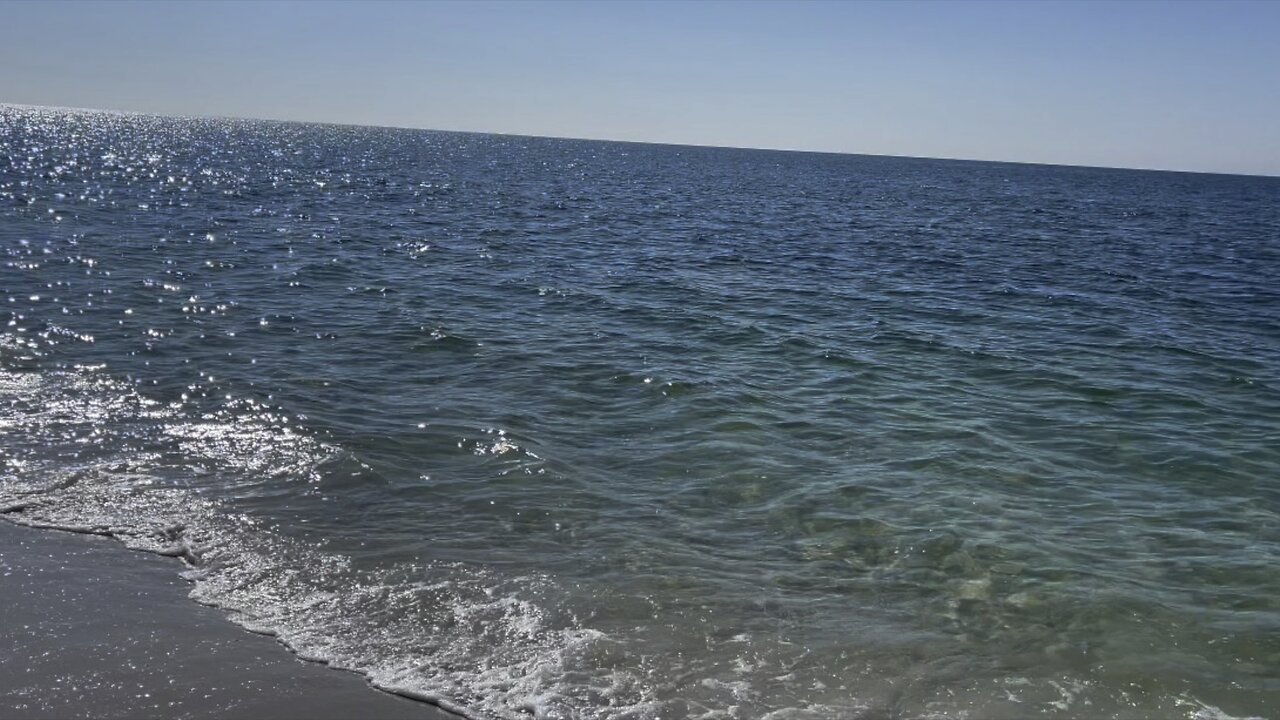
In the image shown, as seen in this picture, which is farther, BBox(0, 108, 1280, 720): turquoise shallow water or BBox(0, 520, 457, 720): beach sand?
BBox(0, 108, 1280, 720): turquoise shallow water

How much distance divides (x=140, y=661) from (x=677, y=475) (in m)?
6.12

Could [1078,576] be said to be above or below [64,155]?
below

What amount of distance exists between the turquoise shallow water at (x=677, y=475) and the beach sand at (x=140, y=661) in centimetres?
28

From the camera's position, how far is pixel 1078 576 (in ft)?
28.2

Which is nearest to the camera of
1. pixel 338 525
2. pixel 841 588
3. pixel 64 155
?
pixel 841 588

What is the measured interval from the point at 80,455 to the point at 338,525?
3676mm

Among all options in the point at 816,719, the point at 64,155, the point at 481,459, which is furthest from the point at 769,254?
the point at 64,155

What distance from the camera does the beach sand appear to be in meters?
5.86

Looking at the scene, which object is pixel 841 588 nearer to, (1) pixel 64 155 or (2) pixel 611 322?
(2) pixel 611 322

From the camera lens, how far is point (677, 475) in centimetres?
1099

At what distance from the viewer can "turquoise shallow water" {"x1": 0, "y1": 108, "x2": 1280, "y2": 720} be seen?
704cm

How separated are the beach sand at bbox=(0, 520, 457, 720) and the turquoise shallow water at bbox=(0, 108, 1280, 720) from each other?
0.28 m

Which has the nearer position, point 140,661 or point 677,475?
point 140,661

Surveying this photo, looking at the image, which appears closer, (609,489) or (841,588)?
(841,588)
